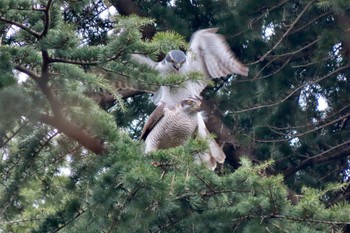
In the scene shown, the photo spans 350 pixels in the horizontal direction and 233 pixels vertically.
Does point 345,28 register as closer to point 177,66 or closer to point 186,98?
point 186,98

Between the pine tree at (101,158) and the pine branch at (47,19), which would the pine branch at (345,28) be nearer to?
the pine tree at (101,158)

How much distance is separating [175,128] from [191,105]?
0.27 meters

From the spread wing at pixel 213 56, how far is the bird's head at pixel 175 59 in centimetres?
37

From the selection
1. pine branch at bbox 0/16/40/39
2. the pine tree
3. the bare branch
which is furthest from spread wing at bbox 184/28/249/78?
pine branch at bbox 0/16/40/39

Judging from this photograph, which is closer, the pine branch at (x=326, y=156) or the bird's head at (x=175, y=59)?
the bird's head at (x=175, y=59)

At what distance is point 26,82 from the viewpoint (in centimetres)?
598

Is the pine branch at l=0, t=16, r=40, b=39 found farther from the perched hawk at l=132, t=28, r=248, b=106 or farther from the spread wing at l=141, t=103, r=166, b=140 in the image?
the spread wing at l=141, t=103, r=166, b=140

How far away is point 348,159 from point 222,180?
3.92m

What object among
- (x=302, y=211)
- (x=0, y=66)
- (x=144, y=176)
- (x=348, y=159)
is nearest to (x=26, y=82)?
(x=0, y=66)

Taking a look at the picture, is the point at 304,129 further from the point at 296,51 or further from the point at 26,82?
the point at 26,82

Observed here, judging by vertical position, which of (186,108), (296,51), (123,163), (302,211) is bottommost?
(302,211)

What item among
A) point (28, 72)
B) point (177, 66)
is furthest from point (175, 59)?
point (28, 72)

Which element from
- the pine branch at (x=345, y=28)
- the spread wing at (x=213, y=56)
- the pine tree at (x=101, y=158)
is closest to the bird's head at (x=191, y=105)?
the spread wing at (x=213, y=56)

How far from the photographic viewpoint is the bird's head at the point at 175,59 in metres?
7.86
